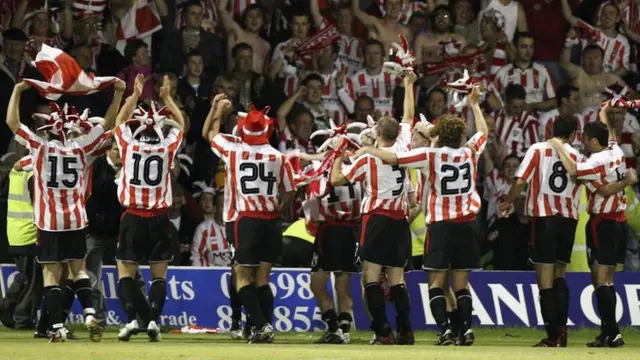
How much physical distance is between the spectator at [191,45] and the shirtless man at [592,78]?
4.79 metres

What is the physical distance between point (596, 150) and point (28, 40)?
311 inches

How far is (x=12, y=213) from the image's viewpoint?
1980cm

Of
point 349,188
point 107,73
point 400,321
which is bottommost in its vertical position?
point 400,321

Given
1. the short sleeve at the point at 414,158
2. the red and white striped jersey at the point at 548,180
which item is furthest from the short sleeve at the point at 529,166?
the short sleeve at the point at 414,158

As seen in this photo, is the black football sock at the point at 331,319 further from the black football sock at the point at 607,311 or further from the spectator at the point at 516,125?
the spectator at the point at 516,125

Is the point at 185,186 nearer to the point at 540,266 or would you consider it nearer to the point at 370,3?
the point at 370,3

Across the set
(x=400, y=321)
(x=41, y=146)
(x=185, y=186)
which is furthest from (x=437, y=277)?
(x=185, y=186)

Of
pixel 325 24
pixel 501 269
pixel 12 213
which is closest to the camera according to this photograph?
pixel 12 213

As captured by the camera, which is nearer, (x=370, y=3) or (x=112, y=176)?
(x=112, y=176)

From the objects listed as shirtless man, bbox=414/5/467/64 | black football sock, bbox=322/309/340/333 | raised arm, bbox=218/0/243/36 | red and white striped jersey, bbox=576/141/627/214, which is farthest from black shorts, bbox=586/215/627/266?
raised arm, bbox=218/0/243/36

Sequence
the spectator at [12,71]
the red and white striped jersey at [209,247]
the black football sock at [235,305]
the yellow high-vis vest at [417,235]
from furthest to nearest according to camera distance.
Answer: the spectator at [12,71] → the red and white striped jersey at [209,247] → the yellow high-vis vest at [417,235] → the black football sock at [235,305]

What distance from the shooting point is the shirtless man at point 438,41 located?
76.7 feet

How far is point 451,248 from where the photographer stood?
17078mm

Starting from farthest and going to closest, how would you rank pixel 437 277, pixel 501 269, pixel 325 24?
pixel 325 24 → pixel 501 269 → pixel 437 277
